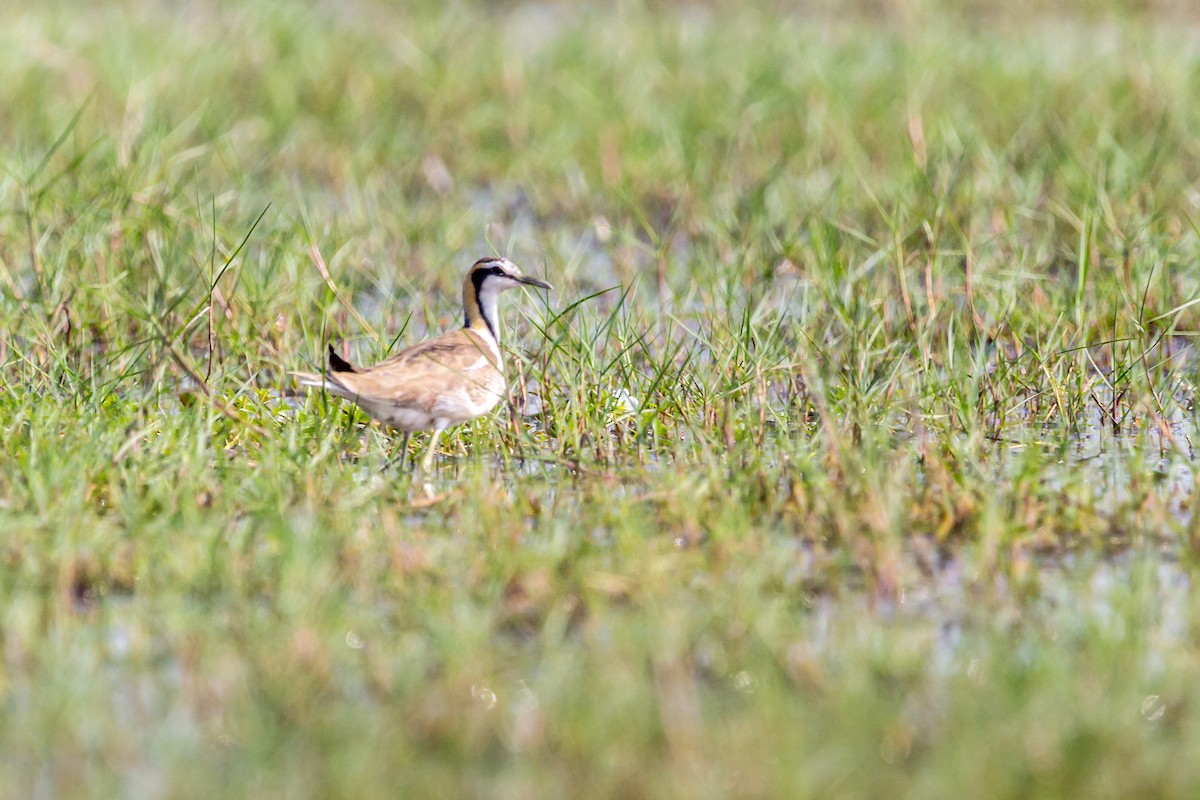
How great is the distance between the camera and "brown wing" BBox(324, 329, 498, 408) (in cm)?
566

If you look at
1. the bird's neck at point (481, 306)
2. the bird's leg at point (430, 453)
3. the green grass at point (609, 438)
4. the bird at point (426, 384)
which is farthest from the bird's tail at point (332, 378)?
the bird's neck at point (481, 306)

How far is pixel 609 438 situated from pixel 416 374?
746 mm

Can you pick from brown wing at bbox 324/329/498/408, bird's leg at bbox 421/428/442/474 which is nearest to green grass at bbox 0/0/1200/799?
bird's leg at bbox 421/428/442/474

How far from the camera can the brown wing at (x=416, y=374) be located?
566cm

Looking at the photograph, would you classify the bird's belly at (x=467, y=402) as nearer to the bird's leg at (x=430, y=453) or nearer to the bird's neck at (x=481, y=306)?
the bird's leg at (x=430, y=453)

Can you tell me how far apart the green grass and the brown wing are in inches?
10.1

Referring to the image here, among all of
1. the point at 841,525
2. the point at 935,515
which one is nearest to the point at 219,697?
the point at 841,525

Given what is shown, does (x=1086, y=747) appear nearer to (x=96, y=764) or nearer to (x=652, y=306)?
(x=96, y=764)

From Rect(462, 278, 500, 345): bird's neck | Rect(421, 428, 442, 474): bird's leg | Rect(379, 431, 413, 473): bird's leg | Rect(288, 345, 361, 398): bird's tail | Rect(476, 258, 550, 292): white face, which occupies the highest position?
Rect(288, 345, 361, 398): bird's tail

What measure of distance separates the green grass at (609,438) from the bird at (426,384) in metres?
0.18

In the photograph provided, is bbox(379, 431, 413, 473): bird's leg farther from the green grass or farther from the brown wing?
the brown wing

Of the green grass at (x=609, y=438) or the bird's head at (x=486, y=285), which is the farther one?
the bird's head at (x=486, y=285)

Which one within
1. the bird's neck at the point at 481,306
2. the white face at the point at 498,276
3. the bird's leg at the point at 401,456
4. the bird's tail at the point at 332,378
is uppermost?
the bird's tail at the point at 332,378

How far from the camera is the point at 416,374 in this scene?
5.76m
